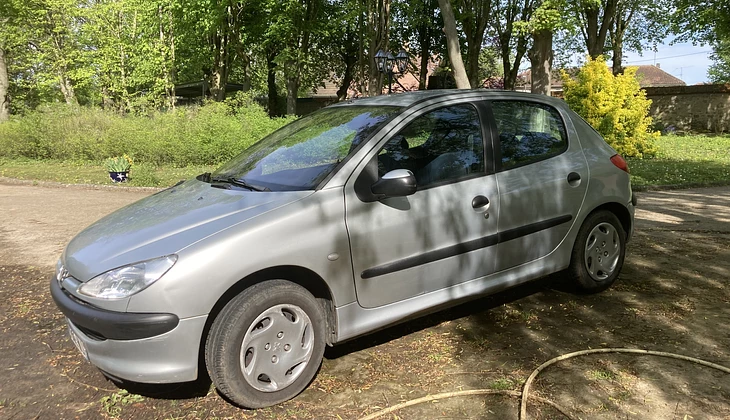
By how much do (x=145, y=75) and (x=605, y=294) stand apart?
91.4ft

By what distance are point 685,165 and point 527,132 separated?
40.9 feet

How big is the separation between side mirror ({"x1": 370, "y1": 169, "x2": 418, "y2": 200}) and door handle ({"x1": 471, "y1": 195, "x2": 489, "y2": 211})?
1.98 feet

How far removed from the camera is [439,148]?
3.69 m

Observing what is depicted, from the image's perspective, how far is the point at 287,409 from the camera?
2.94 meters

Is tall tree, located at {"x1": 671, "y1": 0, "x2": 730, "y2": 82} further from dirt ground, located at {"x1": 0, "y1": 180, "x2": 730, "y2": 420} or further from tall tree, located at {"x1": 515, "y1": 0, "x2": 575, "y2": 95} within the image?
dirt ground, located at {"x1": 0, "y1": 180, "x2": 730, "y2": 420}

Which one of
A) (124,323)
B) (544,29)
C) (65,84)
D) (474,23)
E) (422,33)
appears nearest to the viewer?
(124,323)

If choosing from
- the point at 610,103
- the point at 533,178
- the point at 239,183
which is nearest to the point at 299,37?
the point at 610,103

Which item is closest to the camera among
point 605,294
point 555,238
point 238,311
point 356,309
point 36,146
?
point 238,311

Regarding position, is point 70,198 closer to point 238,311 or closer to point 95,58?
point 238,311

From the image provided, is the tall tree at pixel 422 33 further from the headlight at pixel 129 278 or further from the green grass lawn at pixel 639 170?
the headlight at pixel 129 278

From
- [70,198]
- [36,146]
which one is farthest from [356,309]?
[36,146]

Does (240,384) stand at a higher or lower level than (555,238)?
lower

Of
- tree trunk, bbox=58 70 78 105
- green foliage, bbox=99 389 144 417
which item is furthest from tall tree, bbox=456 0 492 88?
green foliage, bbox=99 389 144 417

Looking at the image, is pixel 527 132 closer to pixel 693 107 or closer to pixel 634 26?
pixel 693 107
